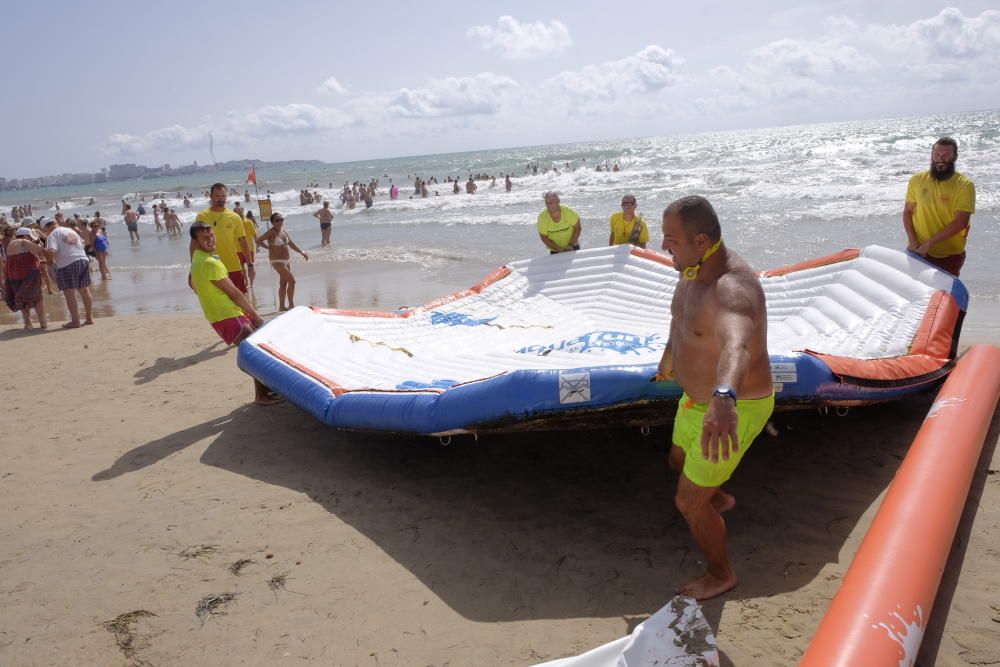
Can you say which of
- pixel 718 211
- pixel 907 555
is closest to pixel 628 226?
pixel 907 555

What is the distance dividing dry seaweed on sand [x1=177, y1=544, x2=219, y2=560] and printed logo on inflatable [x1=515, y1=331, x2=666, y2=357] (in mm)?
2432

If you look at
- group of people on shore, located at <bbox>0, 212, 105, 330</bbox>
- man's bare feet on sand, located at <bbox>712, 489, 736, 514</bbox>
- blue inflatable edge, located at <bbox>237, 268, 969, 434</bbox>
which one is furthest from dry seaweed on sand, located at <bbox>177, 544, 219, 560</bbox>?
group of people on shore, located at <bbox>0, 212, 105, 330</bbox>

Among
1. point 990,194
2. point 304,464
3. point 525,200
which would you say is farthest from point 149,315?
point 525,200

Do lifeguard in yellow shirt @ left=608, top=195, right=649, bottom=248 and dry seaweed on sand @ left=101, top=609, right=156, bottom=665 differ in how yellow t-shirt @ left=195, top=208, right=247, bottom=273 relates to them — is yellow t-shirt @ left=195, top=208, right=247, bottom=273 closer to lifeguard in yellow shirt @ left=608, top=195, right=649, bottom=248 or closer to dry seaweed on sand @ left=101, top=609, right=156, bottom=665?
lifeguard in yellow shirt @ left=608, top=195, right=649, bottom=248

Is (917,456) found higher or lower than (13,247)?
lower

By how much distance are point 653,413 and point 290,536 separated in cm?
192

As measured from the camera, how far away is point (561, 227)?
7.37 metres

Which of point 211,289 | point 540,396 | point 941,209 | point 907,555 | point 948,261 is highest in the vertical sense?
point 941,209

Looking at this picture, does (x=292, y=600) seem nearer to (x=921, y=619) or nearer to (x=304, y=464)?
(x=304, y=464)

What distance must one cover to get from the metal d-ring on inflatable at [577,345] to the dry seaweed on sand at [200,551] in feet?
3.12

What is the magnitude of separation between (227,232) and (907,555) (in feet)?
21.8

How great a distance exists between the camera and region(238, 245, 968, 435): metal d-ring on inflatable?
347cm

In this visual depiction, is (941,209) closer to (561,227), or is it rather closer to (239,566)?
(561,227)

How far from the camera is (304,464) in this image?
438 centimetres
